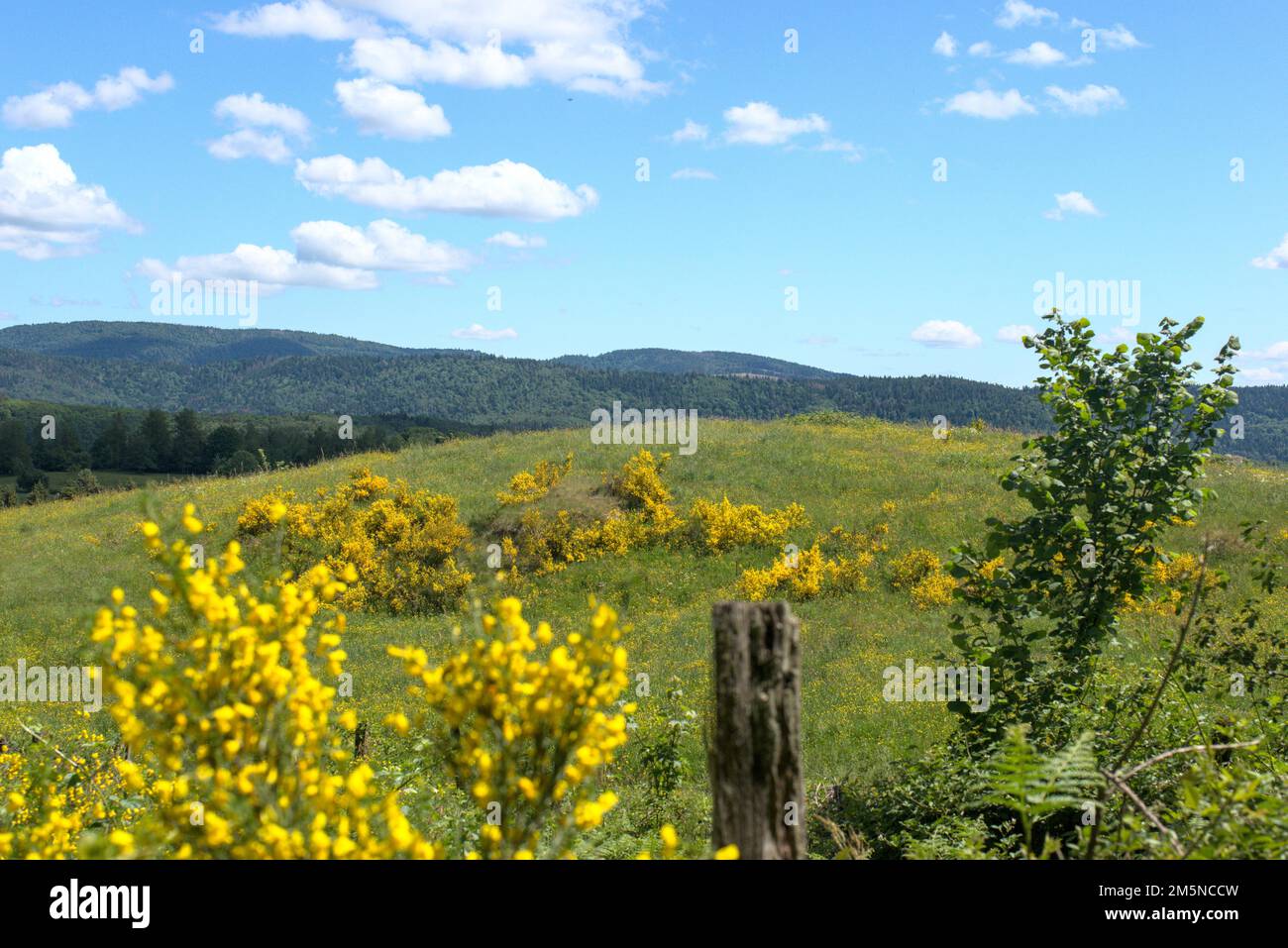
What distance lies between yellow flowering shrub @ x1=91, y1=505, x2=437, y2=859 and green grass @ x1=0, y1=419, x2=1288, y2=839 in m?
7.11

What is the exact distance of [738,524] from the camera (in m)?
24.0

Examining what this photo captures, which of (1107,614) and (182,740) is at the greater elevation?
(182,740)

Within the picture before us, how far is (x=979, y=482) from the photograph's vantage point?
2656 centimetres

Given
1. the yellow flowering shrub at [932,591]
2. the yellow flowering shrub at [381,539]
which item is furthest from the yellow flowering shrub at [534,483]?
the yellow flowering shrub at [932,591]

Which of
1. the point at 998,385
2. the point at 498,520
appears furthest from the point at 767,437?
the point at 998,385

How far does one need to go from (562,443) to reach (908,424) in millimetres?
15540

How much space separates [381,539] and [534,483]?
474 centimetres

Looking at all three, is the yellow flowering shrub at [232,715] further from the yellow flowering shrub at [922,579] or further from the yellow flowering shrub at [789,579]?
the yellow flowering shrub at [922,579]

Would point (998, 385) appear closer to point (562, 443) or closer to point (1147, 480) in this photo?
point (562, 443)

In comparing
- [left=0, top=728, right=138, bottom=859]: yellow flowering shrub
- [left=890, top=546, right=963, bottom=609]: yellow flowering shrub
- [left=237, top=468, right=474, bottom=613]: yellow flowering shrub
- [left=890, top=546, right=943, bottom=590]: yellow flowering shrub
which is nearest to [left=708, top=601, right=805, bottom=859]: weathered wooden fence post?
[left=0, top=728, right=138, bottom=859]: yellow flowering shrub

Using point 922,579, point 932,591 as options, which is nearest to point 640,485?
point 922,579

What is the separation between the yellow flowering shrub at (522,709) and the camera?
9.21ft

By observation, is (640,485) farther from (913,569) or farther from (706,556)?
(913,569)
